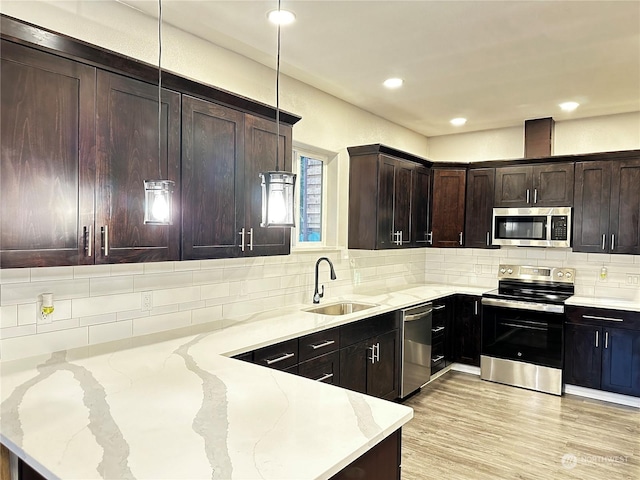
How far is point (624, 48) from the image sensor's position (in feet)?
10.2

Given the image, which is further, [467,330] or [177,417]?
[467,330]

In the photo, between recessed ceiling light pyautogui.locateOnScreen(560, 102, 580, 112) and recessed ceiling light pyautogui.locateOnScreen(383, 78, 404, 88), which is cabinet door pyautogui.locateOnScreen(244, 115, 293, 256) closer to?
recessed ceiling light pyautogui.locateOnScreen(383, 78, 404, 88)

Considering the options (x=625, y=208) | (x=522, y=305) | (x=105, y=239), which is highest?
(x=625, y=208)

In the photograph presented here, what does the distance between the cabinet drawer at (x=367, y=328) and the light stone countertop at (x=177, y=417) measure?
3.69 feet

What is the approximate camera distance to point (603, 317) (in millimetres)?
4262

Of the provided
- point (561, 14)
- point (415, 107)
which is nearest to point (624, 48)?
point (561, 14)

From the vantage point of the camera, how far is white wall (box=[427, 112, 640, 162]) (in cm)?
470

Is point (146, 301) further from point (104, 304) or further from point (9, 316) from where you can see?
point (9, 316)

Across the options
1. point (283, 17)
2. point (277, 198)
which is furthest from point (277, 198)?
point (283, 17)

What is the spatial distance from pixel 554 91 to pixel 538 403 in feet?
9.40

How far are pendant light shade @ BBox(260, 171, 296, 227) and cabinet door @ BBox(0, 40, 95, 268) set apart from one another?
930 mm

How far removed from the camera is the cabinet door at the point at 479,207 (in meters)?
5.25

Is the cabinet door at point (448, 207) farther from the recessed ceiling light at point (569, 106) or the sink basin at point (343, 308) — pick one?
the sink basin at point (343, 308)

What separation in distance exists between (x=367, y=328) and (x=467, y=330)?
1.97 meters
